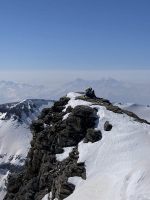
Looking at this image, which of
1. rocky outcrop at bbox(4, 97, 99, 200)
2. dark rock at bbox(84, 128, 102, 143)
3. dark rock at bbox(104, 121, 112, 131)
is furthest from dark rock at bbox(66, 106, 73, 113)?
dark rock at bbox(104, 121, 112, 131)

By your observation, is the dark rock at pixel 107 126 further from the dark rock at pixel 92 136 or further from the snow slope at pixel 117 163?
the dark rock at pixel 92 136

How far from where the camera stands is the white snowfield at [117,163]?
45656 millimetres

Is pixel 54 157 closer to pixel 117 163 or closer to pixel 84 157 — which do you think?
pixel 84 157

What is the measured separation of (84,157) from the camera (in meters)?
58.0

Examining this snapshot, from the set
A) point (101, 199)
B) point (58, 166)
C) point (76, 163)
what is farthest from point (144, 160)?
point (58, 166)

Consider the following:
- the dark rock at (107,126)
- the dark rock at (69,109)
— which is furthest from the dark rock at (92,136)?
the dark rock at (69,109)

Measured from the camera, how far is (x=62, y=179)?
5612 cm

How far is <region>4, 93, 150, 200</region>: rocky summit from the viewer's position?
48.8 meters

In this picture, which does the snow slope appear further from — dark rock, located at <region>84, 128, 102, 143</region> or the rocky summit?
dark rock, located at <region>84, 128, 102, 143</region>

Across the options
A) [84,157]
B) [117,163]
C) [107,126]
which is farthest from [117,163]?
[107,126]

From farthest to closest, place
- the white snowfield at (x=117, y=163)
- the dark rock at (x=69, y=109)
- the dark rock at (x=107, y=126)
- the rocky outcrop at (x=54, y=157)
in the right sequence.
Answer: the dark rock at (x=69, y=109) → the dark rock at (x=107, y=126) → the rocky outcrop at (x=54, y=157) → the white snowfield at (x=117, y=163)

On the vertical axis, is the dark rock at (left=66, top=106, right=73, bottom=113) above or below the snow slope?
above

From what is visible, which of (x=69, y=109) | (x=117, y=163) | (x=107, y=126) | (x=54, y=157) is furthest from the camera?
(x=69, y=109)

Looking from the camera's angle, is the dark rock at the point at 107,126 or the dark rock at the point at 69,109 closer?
the dark rock at the point at 107,126
